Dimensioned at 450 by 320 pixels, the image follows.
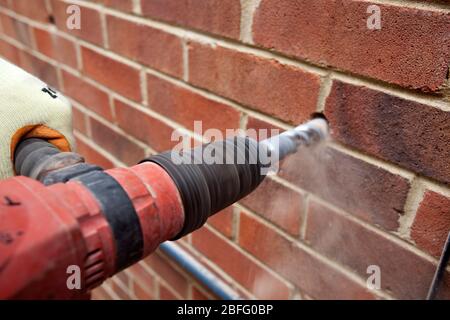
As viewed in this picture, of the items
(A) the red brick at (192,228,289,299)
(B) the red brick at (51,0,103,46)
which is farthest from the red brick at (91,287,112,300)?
(B) the red brick at (51,0,103,46)

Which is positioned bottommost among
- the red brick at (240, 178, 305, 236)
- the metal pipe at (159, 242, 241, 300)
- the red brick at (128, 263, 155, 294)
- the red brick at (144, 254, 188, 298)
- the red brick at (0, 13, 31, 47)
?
the red brick at (128, 263, 155, 294)

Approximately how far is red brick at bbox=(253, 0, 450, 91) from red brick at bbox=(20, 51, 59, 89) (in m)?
0.78

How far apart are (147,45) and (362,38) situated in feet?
1.51

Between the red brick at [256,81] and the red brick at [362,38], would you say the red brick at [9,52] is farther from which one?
the red brick at [362,38]

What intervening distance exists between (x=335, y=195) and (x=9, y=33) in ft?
3.97

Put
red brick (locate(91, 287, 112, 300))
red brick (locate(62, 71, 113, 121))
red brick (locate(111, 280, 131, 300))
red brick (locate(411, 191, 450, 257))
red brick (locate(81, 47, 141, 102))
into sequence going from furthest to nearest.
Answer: red brick (locate(91, 287, 112, 300))
red brick (locate(111, 280, 131, 300))
red brick (locate(62, 71, 113, 121))
red brick (locate(81, 47, 141, 102))
red brick (locate(411, 191, 450, 257))

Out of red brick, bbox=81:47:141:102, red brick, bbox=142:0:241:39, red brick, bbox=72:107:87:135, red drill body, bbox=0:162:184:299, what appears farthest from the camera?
red brick, bbox=72:107:87:135

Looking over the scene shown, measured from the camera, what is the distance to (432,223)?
0.50m

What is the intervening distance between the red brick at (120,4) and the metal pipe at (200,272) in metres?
0.53

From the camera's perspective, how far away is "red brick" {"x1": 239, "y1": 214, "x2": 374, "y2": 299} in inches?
25.6

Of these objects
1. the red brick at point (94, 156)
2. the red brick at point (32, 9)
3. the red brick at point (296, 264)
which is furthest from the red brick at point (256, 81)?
the red brick at point (32, 9)

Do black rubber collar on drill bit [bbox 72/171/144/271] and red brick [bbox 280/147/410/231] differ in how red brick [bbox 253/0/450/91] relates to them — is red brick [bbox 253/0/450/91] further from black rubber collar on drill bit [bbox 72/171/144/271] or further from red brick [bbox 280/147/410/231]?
black rubber collar on drill bit [bbox 72/171/144/271]

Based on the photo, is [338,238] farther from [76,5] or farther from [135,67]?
[76,5]

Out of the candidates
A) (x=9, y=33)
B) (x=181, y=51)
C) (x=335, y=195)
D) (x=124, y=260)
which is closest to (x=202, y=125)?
(x=181, y=51)
